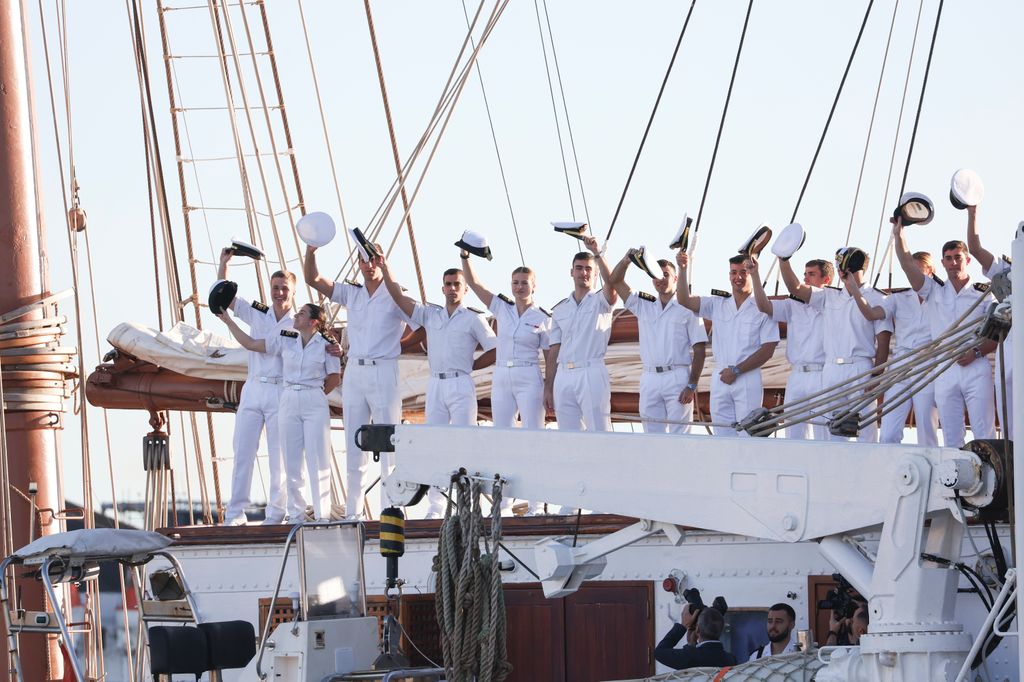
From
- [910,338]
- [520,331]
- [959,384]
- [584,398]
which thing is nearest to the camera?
[959,384]

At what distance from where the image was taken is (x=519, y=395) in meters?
11.9

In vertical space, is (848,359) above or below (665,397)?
above

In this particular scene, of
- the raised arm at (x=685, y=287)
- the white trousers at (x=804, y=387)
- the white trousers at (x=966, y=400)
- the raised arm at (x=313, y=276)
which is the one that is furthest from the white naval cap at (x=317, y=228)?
the white trousers at (x=966, y=400)

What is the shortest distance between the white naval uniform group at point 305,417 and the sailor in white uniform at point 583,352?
70.8 inches

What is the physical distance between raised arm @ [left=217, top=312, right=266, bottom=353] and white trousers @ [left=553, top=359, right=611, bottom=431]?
2.39 meters

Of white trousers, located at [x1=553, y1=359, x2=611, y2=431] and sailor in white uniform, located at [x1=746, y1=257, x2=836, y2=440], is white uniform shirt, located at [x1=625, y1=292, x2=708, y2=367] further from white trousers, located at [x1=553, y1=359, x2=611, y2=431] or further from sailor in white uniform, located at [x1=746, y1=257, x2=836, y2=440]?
sailor in white uniform, located at [x1=746, y1=257, x2=836, y2=440]

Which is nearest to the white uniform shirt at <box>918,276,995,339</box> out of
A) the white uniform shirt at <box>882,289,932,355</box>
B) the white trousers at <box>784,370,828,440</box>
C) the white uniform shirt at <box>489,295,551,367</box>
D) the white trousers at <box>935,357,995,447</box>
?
the white uniform shirt at <box>882,289,932,355</box>

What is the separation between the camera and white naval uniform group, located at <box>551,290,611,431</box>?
11688 millimetres

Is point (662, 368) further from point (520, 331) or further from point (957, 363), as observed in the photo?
point (957, 363)

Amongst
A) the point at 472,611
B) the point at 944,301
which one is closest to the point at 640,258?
the point at 944,301

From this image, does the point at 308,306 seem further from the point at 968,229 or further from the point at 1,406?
the point at 968,229

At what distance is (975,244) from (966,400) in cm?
106

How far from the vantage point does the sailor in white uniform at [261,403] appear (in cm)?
1230

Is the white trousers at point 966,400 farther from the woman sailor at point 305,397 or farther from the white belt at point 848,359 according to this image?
the woman sailor at point 305,397
